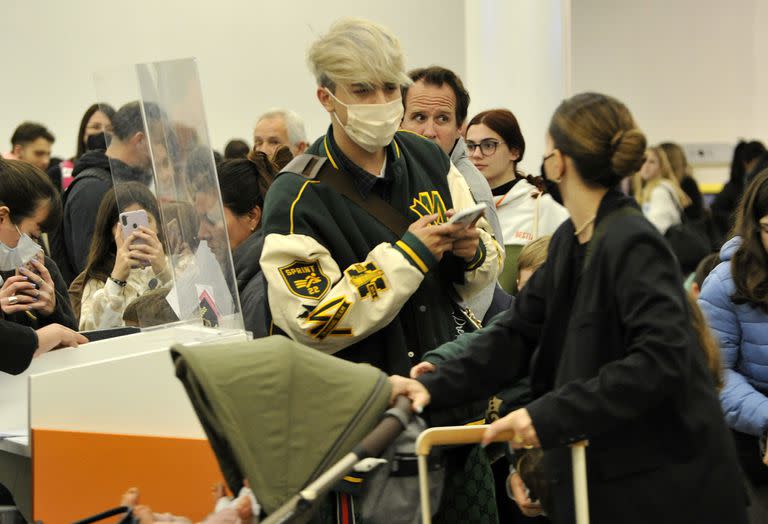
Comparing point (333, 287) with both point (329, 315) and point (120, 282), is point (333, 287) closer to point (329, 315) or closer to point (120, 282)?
point (329, 315)

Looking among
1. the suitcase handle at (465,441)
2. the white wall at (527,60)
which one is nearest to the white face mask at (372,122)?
the suitcase handle at (465,441)

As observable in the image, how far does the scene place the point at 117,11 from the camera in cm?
855

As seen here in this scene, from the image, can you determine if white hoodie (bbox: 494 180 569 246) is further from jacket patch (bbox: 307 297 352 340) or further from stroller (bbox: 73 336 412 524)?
stroller (bbox: 73 336 412 524)

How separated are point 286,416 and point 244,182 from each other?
208 cm

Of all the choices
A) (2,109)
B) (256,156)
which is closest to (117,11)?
(2,109)

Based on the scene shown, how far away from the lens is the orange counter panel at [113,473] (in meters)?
2.57

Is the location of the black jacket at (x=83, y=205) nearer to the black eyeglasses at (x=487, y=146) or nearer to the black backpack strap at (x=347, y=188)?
the black eyeglasses at (x=487, y=146)

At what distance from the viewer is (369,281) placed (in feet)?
8.05

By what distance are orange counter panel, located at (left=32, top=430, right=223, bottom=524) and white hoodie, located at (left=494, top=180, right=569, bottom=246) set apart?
6.00 feet

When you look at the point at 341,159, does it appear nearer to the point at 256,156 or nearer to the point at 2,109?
the point at 256,156

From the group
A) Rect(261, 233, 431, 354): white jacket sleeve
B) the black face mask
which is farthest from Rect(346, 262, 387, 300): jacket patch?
the black face mask

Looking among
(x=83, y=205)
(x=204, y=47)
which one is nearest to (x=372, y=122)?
(x=83, y=205)

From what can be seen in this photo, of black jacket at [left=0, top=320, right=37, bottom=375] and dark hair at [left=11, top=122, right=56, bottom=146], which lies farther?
dark hair at [left=11, top=122, right=56, bottom=146]

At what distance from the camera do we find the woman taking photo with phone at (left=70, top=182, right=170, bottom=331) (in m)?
3.49
